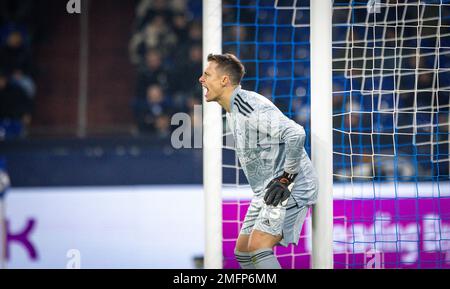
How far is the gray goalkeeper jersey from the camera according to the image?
12.8 ft

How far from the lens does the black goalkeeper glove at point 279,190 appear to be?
389 cm

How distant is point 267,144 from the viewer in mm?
4020

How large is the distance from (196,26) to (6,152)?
249 cm

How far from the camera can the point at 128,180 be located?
650 centimetres

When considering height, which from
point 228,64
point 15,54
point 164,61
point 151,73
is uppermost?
point 15,54

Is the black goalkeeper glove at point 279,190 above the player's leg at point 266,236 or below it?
above

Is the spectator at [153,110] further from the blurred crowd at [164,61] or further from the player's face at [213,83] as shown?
the player's face at [213,83]

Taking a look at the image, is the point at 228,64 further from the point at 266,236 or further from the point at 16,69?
the point at 16,69

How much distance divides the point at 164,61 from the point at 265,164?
13.0 feet

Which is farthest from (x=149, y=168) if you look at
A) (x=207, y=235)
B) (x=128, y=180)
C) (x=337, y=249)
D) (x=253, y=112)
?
(x=253, y=112)

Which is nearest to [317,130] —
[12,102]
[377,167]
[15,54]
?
[377,167]

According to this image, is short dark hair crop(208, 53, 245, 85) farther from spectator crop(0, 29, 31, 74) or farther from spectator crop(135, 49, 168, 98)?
spectator crop(0, 29, 31, 74)

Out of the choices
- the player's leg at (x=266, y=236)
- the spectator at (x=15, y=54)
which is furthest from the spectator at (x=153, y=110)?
the player's leg at (x=266, y=236)

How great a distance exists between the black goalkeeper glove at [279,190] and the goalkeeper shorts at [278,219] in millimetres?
68
